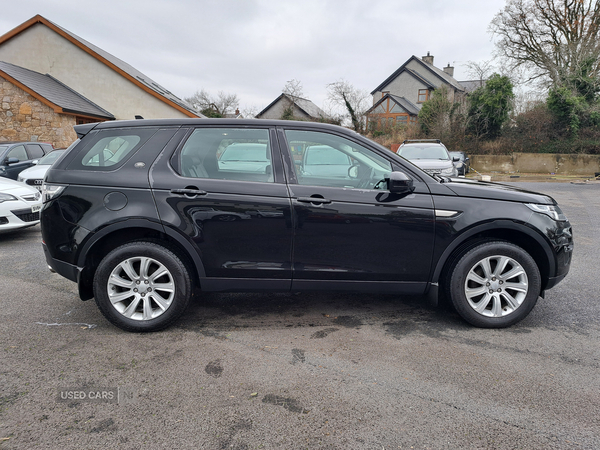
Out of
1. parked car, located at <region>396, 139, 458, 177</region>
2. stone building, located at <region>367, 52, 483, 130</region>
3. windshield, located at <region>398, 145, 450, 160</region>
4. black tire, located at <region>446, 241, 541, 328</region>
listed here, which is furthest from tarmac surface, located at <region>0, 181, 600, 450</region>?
stone building, located at <region>367, 52, 483, 130</region>

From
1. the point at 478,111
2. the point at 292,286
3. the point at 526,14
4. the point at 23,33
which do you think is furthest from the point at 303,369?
the point at 526,14

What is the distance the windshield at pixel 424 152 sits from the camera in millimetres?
12617

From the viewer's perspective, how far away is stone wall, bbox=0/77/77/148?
18453 mm

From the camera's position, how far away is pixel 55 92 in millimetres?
20812

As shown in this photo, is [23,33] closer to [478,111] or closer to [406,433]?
[478,111]

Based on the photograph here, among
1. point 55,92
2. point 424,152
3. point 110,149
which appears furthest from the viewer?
point 55,92

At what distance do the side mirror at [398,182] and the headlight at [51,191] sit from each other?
2815 mm

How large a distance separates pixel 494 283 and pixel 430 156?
9.83m

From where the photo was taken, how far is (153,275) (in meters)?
3.40

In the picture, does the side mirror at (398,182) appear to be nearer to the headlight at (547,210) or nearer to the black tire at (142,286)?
the headlight at (547,210)

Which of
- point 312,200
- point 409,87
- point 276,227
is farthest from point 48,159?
point 409,87

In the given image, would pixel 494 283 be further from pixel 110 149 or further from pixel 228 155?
pixel 110 149

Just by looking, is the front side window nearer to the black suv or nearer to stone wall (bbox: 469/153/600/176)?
the black suv

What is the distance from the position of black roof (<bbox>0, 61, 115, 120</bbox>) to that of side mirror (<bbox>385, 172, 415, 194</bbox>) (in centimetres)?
1969
